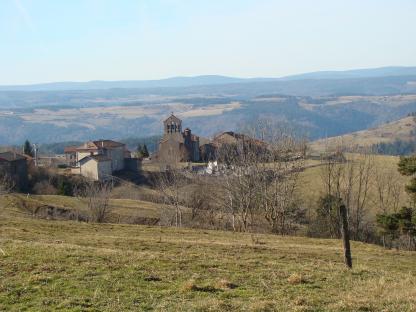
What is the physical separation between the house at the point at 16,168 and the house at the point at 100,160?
11.2m

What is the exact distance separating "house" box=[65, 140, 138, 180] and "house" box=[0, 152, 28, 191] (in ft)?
36.9

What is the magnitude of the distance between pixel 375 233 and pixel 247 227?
47.8 feet

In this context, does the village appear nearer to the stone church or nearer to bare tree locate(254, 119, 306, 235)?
the stone church

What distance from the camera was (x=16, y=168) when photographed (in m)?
87.2

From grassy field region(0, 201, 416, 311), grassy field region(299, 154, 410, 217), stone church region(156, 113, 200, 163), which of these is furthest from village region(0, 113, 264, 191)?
grassy field region(0, 201, 416, 311)

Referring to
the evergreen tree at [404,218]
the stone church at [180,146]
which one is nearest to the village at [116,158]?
the stone church at [180,146]

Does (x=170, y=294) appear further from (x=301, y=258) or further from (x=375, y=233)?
(x=375, y=233)

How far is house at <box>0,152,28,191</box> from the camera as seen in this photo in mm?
84844

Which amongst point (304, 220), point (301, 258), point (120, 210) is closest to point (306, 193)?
point (304, 220)

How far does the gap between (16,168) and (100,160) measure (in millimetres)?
16864

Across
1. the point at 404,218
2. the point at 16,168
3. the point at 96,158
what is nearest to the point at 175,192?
the point at 404,218

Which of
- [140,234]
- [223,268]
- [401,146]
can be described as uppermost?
[223,268]

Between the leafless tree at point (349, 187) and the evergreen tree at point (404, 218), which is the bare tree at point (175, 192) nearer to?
the leafless tree at point (349, 187)

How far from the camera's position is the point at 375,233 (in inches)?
2144
